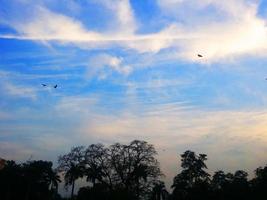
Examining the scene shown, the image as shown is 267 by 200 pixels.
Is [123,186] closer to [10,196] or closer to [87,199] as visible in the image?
[87,199]

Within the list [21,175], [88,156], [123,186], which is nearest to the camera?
[123,186]

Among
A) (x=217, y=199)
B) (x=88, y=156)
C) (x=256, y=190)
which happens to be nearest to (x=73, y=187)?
(x=88, y=156)

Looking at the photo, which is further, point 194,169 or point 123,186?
point 194,169

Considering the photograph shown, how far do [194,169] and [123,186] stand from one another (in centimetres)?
2294

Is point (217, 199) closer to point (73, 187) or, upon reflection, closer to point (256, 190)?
point (256, 190)

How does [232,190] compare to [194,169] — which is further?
[194,169]

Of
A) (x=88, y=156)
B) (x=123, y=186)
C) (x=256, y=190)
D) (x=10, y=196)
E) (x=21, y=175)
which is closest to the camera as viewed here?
(x=256, y=190)

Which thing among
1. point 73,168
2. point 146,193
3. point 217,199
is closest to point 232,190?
point 217,199

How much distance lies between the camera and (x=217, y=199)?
229ft

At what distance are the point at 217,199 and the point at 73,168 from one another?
24277 millimetres

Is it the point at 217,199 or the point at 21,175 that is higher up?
the point at 21,175

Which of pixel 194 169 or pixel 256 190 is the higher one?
pixel 194 169

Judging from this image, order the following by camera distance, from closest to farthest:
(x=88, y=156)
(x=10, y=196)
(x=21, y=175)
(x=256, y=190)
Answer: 1. (x=256, y=190)
2. (x=88, y=156)
3. (x=10, y=196)
4. (x=21, y=175)

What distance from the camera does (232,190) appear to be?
70250mm
